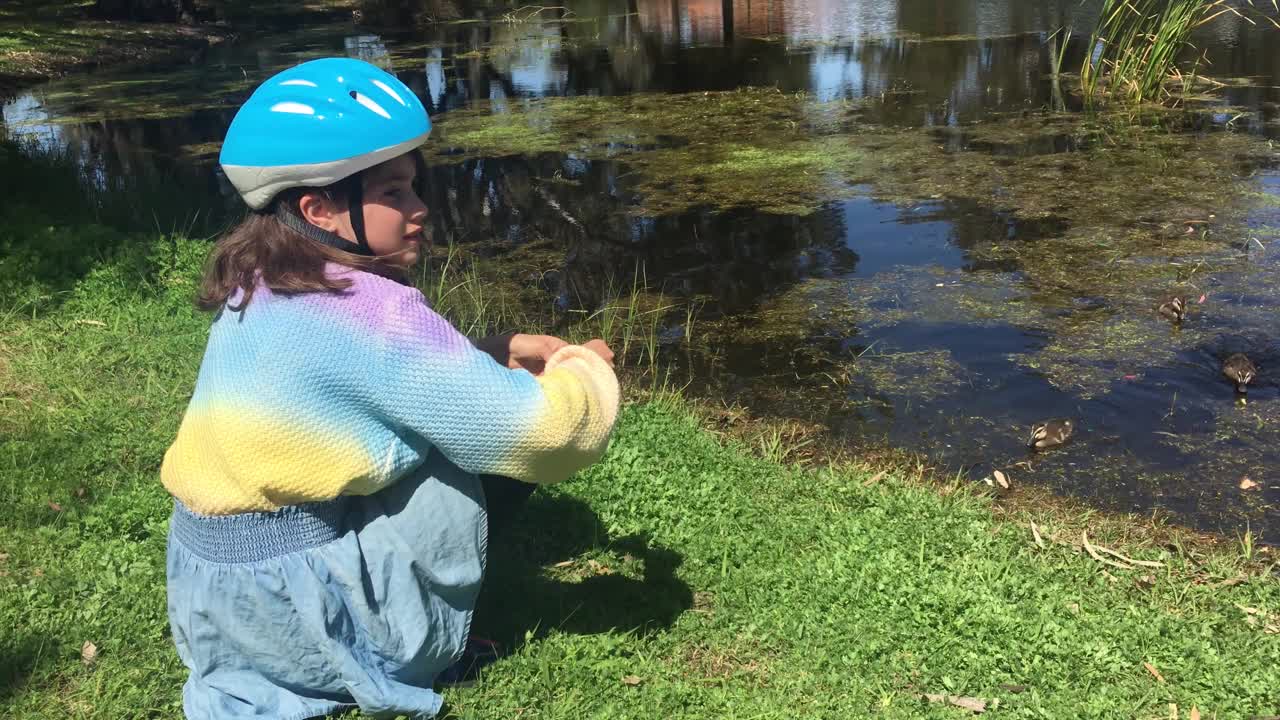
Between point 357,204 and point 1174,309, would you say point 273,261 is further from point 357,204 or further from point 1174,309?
point 1174,309

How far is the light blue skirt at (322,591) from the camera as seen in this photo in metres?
2.24

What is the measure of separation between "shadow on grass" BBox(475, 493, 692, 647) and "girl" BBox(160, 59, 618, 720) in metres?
0.50

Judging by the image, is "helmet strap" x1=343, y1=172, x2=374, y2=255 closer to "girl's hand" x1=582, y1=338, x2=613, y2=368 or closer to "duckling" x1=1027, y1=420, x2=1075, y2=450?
"girl's hand" x1=582, y1=338, x2=613, y2=368

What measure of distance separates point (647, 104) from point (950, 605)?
30.8ft

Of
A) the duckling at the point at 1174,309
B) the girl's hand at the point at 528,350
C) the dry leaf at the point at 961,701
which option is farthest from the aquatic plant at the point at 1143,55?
the girl's hand at the point at 528,350

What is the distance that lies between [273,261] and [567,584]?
4.29 ft

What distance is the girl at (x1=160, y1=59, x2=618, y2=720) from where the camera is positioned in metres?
2.09

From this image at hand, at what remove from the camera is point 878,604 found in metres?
2.94

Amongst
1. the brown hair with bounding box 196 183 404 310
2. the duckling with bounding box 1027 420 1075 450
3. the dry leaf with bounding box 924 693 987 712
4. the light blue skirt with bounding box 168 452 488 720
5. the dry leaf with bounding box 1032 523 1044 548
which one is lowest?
the duckling with bounding box 1027 420 1075 450

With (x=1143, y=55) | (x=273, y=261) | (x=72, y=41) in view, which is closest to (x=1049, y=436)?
(x=273, y=261)

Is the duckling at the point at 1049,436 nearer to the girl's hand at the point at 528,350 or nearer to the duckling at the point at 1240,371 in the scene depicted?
the duckling at the point at 1240,371

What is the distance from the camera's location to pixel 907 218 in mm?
7195

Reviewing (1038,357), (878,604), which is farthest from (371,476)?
(1038,357)

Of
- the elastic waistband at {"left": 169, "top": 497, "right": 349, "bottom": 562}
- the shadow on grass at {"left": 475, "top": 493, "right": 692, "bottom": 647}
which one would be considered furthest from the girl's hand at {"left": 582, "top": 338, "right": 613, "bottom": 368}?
the shadow on grass at {"left": 475, "top": 493, "right": 692, "bottom": 647}
